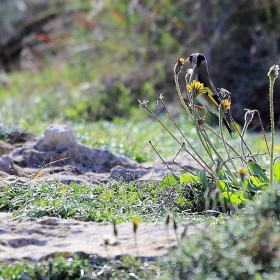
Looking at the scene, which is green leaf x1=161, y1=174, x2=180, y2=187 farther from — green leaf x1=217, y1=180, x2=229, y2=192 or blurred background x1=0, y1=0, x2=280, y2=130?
blurred background x1=0, y1=0, x2=280, y2=130

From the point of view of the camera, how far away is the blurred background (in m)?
8.98

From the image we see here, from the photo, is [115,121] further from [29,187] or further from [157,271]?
[157,271]

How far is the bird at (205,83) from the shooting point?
5.21m

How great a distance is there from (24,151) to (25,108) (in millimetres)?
3779

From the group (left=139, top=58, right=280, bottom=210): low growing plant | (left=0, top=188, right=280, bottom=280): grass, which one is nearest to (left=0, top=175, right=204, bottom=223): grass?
(left=139, top=58, right=280, bottom=210): low growing plant

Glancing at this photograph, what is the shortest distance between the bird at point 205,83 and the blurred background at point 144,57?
9.32 feet

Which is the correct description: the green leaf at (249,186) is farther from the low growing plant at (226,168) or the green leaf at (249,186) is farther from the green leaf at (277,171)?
the green leaf at (277,171)

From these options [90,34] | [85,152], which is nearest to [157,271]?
[85,152]

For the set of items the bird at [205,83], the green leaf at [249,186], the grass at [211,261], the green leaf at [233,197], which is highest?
the bird at [205,83]

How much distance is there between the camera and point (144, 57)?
394 inches

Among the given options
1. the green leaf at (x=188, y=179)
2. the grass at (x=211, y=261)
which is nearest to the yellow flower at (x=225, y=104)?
the green leaf at (x=188, y=179)

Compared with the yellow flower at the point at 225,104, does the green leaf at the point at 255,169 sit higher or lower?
lower

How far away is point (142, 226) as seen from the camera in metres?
3.50

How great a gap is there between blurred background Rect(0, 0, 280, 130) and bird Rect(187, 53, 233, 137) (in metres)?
2.84
